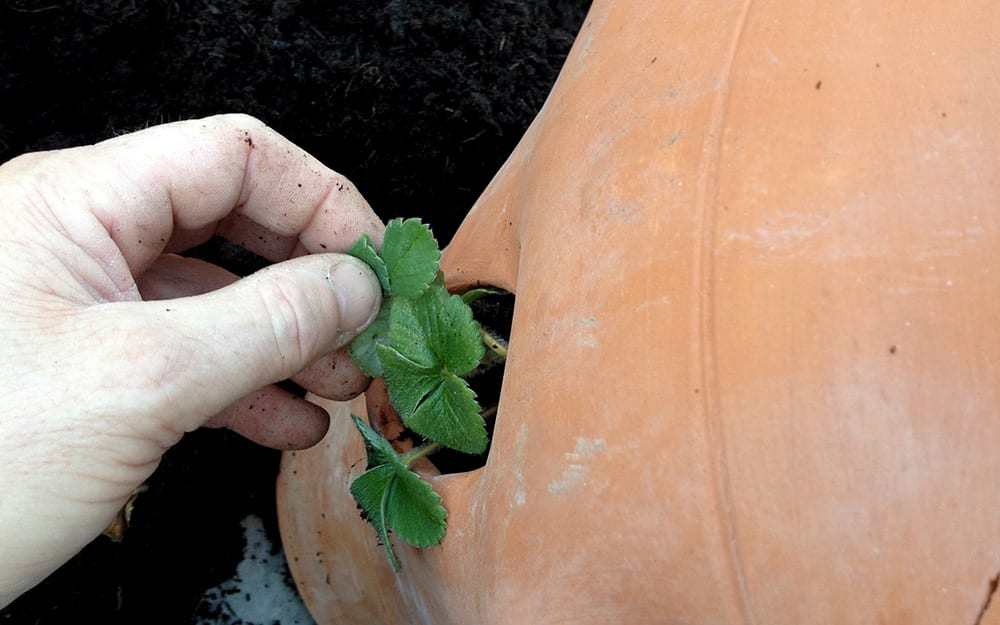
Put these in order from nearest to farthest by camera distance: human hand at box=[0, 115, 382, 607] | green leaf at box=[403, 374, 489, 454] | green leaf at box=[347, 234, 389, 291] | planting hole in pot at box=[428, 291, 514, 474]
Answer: human hand at box=[0, 115, 382, 607] → green leaf at box=[403, 374, 489, 454] → green leaf at box=[347, 234, 389, 291] → planting hole in pot at box=[428, 291, 514, 474]

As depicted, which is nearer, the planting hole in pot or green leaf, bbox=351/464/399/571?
green leaf, bbox=351/464/399/571

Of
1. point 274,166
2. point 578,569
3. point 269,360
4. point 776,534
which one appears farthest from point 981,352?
point 274,166

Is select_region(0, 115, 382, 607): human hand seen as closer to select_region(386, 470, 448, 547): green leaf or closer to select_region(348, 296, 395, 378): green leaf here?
select_region(348, 296, 395, 378): green leaf

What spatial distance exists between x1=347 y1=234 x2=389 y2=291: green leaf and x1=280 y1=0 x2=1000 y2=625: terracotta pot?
27 centimetres

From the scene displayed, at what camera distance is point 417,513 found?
33.7 inches

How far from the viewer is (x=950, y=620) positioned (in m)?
0.52

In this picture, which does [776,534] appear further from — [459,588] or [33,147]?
[33,147]

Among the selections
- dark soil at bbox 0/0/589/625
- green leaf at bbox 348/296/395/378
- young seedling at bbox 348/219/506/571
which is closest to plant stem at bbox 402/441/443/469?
young seedling at bbox 348/219/506/571

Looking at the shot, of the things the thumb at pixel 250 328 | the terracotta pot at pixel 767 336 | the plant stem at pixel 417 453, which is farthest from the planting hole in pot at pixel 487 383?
the terracotta pot at pixel 767 336

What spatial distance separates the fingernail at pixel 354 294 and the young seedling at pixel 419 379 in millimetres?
25

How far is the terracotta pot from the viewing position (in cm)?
52

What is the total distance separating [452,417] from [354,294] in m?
0.20

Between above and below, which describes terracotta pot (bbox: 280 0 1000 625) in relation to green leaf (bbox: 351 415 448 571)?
above

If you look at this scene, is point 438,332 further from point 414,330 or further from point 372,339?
point 372,339
